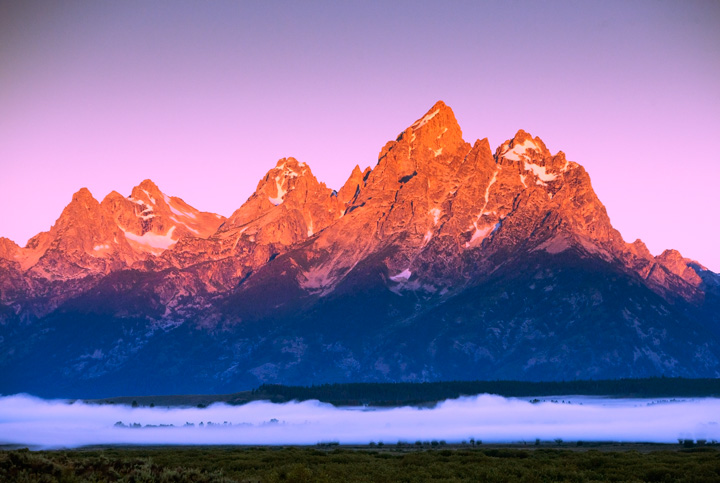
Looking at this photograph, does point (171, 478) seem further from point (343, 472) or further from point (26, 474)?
point (343, 472)

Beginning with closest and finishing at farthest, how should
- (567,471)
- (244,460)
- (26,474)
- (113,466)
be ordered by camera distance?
(26,474), (113,466), (567,471), (244,460)

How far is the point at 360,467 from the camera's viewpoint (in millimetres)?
128250

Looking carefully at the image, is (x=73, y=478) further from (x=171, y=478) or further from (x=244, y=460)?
(x=244, y=460)

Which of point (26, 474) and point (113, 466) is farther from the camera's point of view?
point (113, 466)

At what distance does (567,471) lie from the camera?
118m

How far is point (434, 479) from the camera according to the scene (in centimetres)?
11244

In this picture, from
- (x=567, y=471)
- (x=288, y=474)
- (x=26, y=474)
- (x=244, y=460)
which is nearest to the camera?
(x=26, y=474)

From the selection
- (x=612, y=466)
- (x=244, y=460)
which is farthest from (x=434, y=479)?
(x=244, y=460)

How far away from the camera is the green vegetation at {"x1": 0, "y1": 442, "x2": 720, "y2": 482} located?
274 ft

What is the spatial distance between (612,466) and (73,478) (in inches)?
2735

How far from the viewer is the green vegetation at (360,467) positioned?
274ft

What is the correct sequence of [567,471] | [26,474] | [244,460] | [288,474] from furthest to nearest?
[244,460] < [567,471] < [288,474] < [26,474]

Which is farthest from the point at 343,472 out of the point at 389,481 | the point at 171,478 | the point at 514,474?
the point at 171,478

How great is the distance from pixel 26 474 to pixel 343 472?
4904cm
